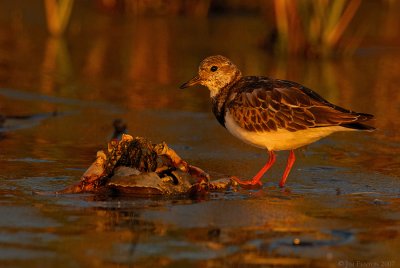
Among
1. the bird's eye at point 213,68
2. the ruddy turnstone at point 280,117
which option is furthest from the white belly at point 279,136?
the bird's eye at point 213,68

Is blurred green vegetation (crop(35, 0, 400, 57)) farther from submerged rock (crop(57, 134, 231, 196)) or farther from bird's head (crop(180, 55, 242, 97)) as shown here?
submerged rock (crop(57, 134, 231, 196))

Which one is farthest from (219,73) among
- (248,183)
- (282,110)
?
(248,183)

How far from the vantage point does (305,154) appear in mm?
9586

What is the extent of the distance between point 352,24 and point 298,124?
11.2 meters

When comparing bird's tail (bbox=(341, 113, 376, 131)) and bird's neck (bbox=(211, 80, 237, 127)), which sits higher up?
bird's neck (bbox=(211, 80, 237, 127))

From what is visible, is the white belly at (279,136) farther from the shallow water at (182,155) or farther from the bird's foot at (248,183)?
the bird's foot at (248,183)

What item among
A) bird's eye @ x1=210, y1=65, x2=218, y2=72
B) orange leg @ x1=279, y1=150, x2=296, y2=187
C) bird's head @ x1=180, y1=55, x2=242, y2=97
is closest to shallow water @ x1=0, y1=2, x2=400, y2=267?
orange leg @ x1=279, y1=150, x2=296, y2=187

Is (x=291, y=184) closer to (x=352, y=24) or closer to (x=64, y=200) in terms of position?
(x=64, y=200)

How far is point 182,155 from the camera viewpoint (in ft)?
30.7

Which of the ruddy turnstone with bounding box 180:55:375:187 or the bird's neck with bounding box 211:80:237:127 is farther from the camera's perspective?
the bird's neck with bounding box 211:80:237:127

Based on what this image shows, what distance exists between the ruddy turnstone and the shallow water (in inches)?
13.8

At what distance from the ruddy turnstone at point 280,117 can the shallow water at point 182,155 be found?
0.35 m

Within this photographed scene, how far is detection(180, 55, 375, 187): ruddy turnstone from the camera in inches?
320

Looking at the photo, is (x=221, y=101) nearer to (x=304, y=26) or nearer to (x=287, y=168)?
(x=287, y=168)
